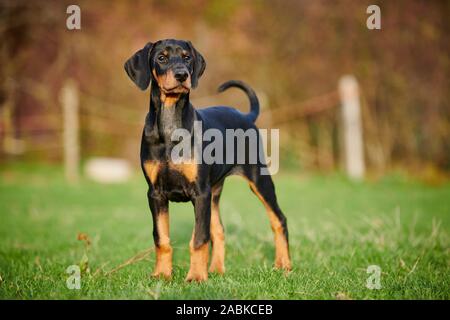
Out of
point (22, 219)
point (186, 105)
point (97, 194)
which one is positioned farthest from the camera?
point (97, 194)

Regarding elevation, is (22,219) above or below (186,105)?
below

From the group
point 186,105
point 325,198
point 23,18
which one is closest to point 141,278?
point 186,105

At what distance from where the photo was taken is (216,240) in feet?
14.3

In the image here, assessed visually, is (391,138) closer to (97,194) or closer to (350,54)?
(350,54)

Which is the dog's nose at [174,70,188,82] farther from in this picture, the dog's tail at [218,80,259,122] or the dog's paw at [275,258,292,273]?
the dog's paw at [275,258,292,273]

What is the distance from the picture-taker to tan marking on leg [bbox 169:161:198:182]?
3.72m

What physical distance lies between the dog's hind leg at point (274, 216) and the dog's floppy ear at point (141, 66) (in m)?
1.10

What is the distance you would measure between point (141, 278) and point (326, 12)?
10.3 meters

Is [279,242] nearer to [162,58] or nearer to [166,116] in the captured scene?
[166,116]

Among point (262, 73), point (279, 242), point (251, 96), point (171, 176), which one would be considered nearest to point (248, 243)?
point (279, 242)

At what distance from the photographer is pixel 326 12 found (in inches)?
506

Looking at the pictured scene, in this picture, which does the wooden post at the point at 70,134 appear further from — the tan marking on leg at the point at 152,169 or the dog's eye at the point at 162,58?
the dog's eye at the point at 162,58

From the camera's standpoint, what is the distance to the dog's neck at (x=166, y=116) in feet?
12.3

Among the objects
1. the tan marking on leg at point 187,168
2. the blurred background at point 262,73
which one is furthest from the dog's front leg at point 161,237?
A: the blurred background at point 262,73
